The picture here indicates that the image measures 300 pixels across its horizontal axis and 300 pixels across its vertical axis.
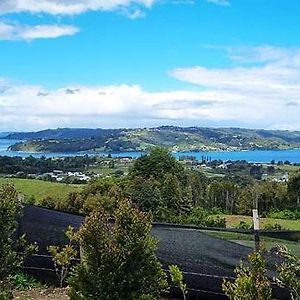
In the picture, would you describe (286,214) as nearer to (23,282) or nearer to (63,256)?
(23,282)

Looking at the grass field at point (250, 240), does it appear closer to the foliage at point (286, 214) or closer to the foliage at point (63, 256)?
the foliage at point (63, 256)

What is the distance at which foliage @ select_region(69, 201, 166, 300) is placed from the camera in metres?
6.48

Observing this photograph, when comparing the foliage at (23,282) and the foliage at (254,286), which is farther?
the foliage at (23,282)

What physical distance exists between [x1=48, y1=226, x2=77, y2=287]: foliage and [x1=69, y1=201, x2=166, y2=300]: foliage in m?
2.72

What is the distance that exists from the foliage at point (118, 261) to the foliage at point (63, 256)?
2.72 m

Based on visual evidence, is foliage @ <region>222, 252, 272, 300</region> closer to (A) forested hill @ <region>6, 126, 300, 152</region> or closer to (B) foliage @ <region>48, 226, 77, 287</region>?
(B) foliage @ <region>48, 226, 77, 287</region>

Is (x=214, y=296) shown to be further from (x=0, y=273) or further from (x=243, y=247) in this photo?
(x=0, y=273)

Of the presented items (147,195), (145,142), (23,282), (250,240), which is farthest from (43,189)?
(145,142)

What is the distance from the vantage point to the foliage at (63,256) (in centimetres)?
962

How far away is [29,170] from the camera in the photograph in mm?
89375

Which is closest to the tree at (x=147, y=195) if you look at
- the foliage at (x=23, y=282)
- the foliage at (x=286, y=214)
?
the foliage at (x=286, y=214)

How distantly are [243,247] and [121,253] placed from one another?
2.90 metres

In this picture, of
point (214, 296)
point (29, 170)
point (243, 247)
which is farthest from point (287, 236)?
point (29, 170)

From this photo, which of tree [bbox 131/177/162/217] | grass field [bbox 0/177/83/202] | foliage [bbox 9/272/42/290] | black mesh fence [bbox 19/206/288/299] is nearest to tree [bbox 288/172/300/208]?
tree [bbox 131/177/162/217]
